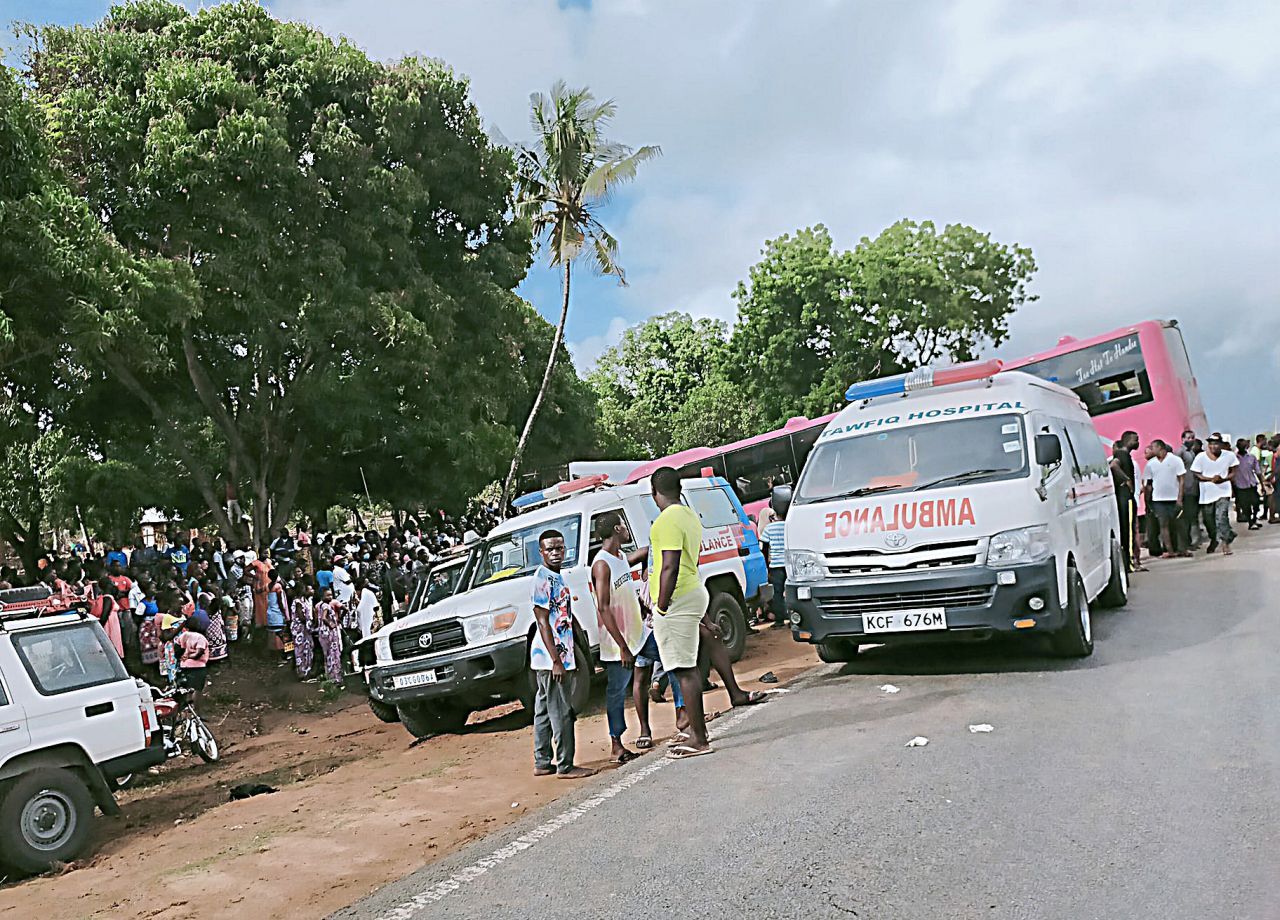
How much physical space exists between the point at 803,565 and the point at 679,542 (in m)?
2.00

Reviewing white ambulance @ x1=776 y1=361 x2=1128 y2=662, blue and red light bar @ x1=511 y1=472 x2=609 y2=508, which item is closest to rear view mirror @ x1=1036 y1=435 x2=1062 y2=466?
white ambulance @ x1=776 y1=361 x2=1128 y2=662

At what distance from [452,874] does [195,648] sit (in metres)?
8.02

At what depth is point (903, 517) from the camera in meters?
8.76

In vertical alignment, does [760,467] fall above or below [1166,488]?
above

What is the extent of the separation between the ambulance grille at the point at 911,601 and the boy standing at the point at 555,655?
2.22 m

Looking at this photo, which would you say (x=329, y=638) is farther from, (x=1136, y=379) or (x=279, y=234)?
(x=1136, y=379)

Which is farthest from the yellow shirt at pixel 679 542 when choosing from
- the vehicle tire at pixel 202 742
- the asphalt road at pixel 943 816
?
the vehicle tire at pixel 202 742

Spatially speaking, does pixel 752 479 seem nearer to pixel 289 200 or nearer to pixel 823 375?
pixel 289 200

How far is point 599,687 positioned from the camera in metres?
12.0

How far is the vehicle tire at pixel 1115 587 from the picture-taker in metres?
11.8

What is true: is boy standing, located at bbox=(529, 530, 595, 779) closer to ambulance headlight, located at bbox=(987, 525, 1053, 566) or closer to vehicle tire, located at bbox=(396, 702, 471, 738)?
ambulance headlight, located at bbox=(987, 525, 1053, 566)

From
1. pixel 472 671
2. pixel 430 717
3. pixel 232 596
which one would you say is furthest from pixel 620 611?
pixel 232 596

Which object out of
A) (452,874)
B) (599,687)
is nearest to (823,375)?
(599,687)

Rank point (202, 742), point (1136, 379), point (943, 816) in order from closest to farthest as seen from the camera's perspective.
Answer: point (943, 816) → point (202, 742) → point (1136, 379)
